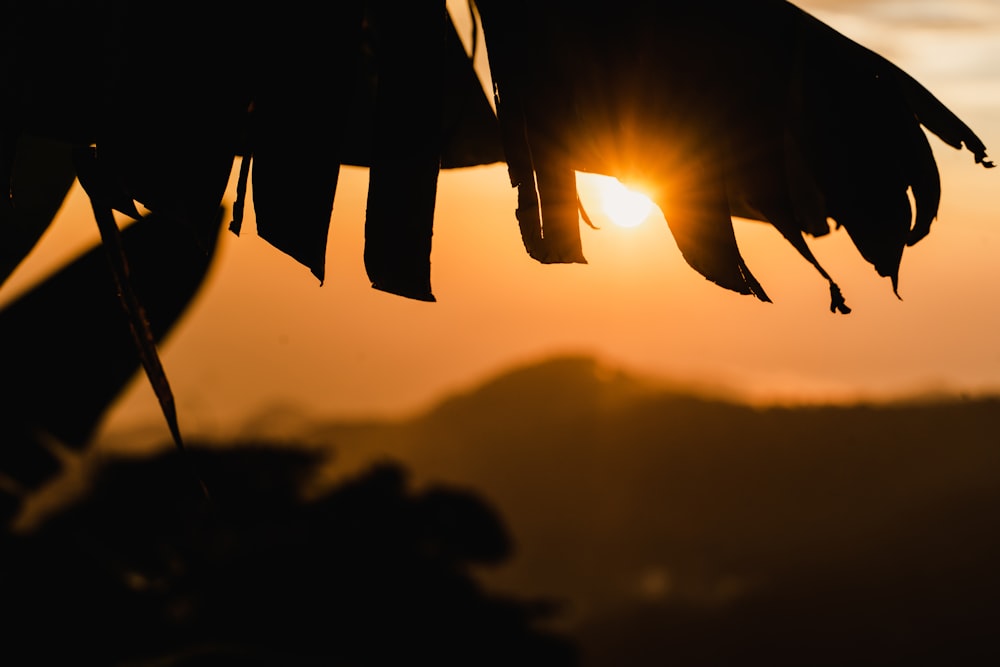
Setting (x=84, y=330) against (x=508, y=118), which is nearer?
(x=508, y=118)

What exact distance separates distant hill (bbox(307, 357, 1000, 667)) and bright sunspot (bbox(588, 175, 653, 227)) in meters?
8.78

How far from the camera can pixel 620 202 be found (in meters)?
1.16

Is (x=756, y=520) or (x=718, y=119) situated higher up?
(x=756, y=520)

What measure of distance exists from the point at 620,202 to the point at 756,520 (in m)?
12.1

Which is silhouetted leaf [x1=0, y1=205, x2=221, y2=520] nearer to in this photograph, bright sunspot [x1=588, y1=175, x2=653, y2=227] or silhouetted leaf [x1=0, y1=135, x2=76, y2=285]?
silhouetted leaf [x1=0, y1=135, x2=76, y2=285]

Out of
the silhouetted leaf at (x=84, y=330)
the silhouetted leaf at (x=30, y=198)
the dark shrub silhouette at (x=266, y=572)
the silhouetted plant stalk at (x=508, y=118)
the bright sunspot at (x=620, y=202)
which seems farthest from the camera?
the dark shrub silhouette at (x=266, y=572)

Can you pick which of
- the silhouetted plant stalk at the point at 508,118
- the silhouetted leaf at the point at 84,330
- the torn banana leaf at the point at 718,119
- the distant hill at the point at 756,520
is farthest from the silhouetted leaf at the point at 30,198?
the distant hill at the point at 756,520

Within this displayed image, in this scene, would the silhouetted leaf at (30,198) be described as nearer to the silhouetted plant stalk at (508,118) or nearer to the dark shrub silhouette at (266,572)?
the silhouetted plant stalk at (508,118)

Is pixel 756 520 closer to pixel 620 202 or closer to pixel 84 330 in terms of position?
pixel 84 330

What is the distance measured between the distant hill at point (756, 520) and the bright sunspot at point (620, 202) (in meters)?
8.78

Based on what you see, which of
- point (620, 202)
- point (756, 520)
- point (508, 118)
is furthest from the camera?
point (756, 520)

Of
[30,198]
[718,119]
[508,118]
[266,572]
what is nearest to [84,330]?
[30,198]

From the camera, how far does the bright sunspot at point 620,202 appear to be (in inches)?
42.7

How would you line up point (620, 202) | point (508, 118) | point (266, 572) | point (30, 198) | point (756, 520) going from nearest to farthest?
1. point (508, 118)
2. point (620, 202)
3. point (30, 198)
4. point (266, 572)
5. point (756, 520)
